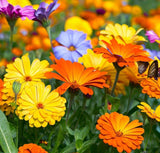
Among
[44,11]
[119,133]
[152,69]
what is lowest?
[119,133]

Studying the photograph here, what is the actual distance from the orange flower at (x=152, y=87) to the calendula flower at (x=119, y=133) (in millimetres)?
88

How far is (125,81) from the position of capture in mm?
992

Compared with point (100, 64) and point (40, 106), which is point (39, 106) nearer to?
point (40, 106)

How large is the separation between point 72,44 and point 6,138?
0.44 metres

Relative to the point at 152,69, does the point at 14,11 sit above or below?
above

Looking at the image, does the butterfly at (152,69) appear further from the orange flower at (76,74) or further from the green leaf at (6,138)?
the green leaf at (6,138)

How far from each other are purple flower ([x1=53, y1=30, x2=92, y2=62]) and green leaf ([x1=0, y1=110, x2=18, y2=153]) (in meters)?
0.34

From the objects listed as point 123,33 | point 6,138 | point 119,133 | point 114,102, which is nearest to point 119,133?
point 119,133

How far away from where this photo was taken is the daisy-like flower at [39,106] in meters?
0.71

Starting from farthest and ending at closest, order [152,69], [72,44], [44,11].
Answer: [72,44] → [44,11] → [152,69]

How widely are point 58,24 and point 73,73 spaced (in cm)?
178

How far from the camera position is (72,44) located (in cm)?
110

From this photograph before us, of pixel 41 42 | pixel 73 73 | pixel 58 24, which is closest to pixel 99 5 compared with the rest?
pixel 58 24

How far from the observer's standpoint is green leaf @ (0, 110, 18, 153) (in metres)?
0.75
